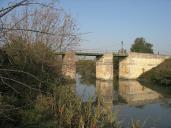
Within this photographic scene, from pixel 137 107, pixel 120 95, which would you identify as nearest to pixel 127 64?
pixel 120 95

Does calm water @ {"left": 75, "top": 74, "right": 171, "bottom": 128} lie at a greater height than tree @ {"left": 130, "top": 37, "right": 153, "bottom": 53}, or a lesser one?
lesser

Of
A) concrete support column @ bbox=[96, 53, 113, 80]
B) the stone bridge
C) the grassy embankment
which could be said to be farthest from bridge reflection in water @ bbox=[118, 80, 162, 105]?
concrete support column @ bbox=[96, 53, 113, 80]

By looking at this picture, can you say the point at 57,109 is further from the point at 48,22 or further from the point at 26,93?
the point at 48,22

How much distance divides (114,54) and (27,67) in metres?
40.6

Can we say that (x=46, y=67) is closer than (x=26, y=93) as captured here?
No

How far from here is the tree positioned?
60906 millimetres

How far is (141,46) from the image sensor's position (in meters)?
61.0

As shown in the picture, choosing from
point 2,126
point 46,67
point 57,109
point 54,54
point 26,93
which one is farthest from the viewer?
point 54,54

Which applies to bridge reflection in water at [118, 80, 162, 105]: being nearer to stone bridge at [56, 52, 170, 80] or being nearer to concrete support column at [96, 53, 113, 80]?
stone bridge at [56, 52, 170, 80]

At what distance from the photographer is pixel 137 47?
2415 inches

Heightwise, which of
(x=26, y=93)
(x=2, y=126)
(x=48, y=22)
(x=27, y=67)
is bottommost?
(x=2, y=126)

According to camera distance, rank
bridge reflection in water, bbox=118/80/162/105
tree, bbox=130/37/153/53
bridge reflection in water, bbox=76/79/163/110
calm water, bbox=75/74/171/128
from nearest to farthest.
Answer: calm water, bbox=75/74/171/128 → bridge reflection in water, bbox=76/79/163/110 → bridge reflection in water, bbox=118/80/162/105 → tree, bbox=130/37/153/53

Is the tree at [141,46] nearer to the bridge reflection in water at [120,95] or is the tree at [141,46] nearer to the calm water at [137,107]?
the bridge reflection in water at [120,95]

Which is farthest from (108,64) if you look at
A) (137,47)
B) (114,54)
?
(137,47)
